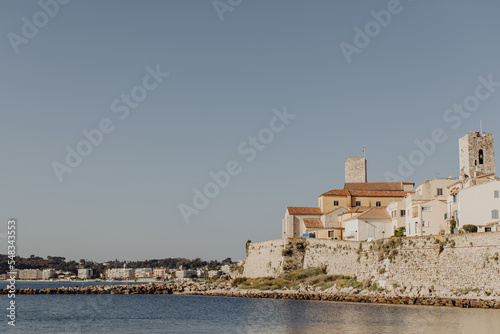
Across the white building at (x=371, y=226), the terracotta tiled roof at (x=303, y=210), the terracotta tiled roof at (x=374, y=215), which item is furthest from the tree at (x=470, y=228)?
the terracotta tiled roof at (x=303, y=210)

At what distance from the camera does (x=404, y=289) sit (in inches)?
1660

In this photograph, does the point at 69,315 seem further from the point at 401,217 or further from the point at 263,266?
the point at 401,217

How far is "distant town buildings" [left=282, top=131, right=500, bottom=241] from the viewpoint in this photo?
43719 millimetres

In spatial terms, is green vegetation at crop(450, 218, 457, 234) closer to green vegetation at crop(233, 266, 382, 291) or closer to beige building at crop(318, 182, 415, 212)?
green vegetation at crop(233, 266, 382, 291)

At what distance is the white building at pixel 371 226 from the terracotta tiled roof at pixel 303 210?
782 centimetres

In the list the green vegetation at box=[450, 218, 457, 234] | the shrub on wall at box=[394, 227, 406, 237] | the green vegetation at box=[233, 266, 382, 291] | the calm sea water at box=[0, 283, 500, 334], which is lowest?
the calm sea water at box=[0, 283, 500, 334]

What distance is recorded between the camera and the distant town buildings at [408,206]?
43719mm

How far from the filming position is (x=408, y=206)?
52.2 m

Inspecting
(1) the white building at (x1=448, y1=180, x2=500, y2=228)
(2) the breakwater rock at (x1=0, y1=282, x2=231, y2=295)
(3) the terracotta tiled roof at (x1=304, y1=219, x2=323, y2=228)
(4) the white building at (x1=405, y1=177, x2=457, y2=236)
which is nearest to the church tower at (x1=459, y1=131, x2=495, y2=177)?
(4) the white building at (x1=405, y1=177, x2=457, y2=236)

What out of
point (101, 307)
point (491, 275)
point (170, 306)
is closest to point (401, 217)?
point (491, 275)

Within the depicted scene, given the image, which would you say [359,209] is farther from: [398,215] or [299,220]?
[398,215]

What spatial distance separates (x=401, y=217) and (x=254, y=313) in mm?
20802

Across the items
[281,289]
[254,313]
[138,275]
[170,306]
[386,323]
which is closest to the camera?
[386,323]

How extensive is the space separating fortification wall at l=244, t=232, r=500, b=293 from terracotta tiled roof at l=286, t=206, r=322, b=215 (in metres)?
6.44
